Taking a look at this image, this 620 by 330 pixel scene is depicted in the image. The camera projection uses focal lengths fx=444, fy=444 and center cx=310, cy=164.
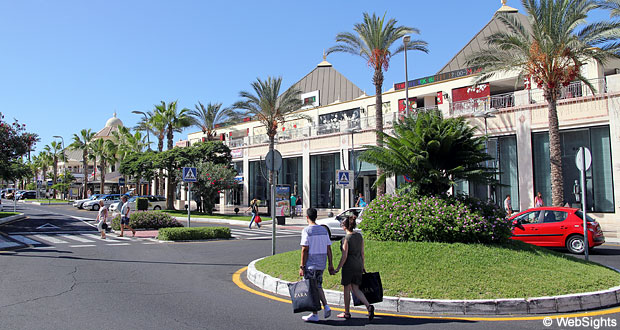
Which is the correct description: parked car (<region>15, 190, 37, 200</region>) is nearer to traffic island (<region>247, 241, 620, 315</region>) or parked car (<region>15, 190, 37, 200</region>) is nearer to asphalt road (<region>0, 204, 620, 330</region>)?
asphalt road (<region>0, 204, 620, 330</region>)

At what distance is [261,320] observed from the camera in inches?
241

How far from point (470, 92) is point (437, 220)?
25.4 metres

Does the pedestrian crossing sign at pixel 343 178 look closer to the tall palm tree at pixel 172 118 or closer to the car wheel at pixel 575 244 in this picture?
the car wheel at pixel 575 244

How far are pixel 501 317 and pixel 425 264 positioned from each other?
183 centimetres

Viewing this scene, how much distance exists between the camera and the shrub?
791 inches

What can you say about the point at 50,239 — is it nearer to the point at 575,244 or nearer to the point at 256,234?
the point at 256,234

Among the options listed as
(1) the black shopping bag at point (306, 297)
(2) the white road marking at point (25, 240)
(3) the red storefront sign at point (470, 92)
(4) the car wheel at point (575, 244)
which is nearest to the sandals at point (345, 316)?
(1) the black shopping bag at point (306, 297)

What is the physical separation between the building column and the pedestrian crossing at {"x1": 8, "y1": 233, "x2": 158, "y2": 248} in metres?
19.5

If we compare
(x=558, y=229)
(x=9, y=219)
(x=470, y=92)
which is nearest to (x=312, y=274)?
(x=558, y=229)

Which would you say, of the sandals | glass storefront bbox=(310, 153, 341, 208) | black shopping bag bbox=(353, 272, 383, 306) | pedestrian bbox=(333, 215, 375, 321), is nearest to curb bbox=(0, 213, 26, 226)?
glass storefront bbox=(310, 153, 341, 208)

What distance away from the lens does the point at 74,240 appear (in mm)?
16609

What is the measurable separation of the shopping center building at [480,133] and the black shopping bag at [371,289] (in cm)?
578

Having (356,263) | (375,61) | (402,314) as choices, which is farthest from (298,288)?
(375,61)

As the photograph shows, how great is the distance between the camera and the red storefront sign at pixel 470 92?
3147 cm
